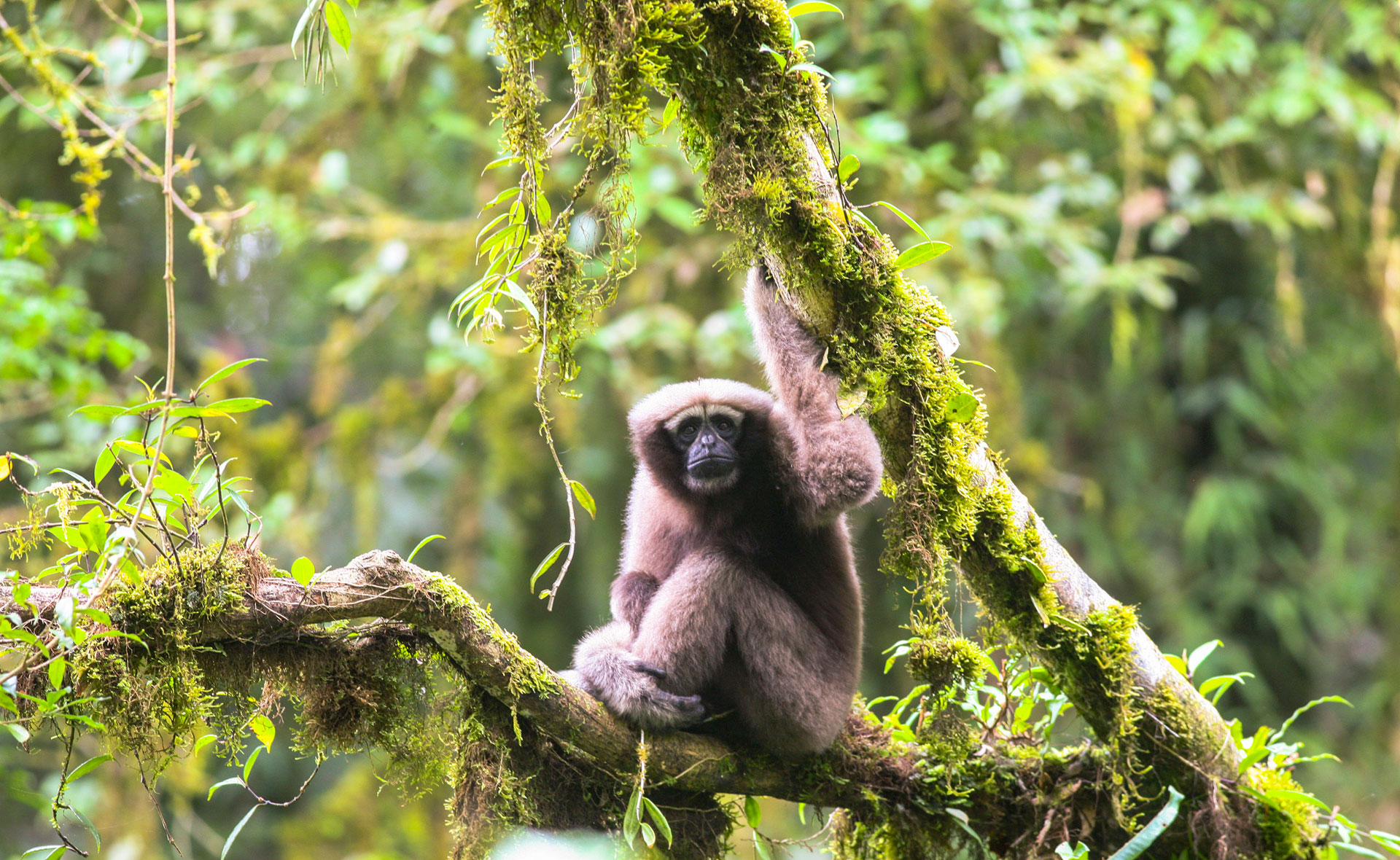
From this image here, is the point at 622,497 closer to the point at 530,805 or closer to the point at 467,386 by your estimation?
the point at 467,386

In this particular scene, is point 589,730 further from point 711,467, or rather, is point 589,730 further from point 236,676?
point 711,467

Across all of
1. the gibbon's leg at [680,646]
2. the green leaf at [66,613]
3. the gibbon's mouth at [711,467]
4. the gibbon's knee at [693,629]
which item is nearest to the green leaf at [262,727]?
the green leaf at [66,613]

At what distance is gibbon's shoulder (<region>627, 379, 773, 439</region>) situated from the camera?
525cm

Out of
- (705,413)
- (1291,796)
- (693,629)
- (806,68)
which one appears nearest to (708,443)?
(705,413)

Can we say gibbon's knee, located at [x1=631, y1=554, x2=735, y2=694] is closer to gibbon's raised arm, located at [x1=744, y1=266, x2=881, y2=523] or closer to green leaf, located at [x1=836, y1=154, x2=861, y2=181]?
gibbon's raised arm, located at [x1=744, y1=266, x2=881, y2=523]

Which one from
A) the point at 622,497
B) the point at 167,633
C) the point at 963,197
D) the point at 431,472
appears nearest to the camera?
the point at 167,633

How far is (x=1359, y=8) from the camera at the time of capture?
8898 mm

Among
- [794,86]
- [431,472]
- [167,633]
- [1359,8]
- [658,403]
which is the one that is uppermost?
[794,86]

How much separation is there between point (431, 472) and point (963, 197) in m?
6.61

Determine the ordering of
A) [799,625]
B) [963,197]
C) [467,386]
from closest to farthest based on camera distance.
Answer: [799,625] → [963,197] → [467,386]

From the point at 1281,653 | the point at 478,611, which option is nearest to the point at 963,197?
the point at 478,611

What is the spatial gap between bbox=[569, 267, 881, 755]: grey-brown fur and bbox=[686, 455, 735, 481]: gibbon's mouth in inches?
2.2

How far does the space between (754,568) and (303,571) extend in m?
2.06

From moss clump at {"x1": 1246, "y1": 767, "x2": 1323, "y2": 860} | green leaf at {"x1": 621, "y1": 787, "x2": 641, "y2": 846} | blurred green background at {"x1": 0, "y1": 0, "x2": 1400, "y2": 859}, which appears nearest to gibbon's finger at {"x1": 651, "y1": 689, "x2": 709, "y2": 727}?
green leaf at {"x1": 621, "y1": 787, "x2": 641, "y2": 846}
